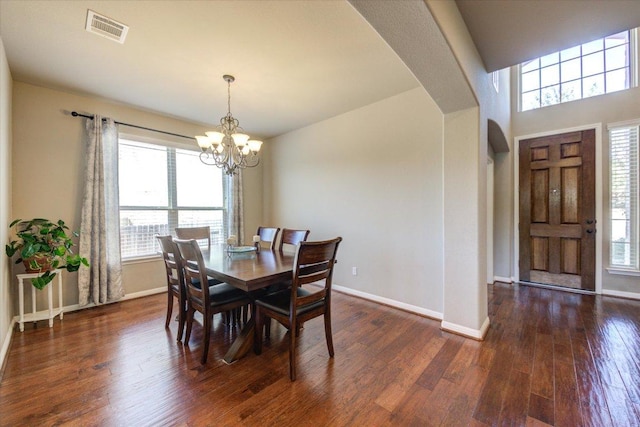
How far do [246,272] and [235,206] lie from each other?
9.27 ft

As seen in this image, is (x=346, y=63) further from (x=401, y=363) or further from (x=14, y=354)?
(x=14, y=354)

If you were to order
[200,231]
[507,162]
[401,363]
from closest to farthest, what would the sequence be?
[401,363]
[200,231]
[507,162]

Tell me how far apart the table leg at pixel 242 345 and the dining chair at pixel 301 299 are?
0.06 m

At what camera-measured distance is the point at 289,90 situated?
3.04m

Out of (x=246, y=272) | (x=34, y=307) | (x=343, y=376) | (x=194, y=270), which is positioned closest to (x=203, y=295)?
A: (x=194, y=270)

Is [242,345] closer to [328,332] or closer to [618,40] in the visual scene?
[328,332]

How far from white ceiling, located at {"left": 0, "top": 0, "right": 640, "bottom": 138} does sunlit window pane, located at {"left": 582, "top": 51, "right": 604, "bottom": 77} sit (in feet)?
8.11

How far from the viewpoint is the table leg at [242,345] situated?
80.6 inches

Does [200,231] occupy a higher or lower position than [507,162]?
lower

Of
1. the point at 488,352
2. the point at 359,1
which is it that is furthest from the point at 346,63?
the point at 488,352

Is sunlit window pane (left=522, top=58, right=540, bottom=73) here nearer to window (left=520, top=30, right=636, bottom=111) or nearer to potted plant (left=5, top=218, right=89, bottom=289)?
window (left=520, top=30, right=636, bottom=111)

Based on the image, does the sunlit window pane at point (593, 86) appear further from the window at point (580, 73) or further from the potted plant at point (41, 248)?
the potted plant at point (41, 248)

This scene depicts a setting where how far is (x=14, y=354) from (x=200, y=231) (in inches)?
71.5

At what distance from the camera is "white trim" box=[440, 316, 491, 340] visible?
2369mm
